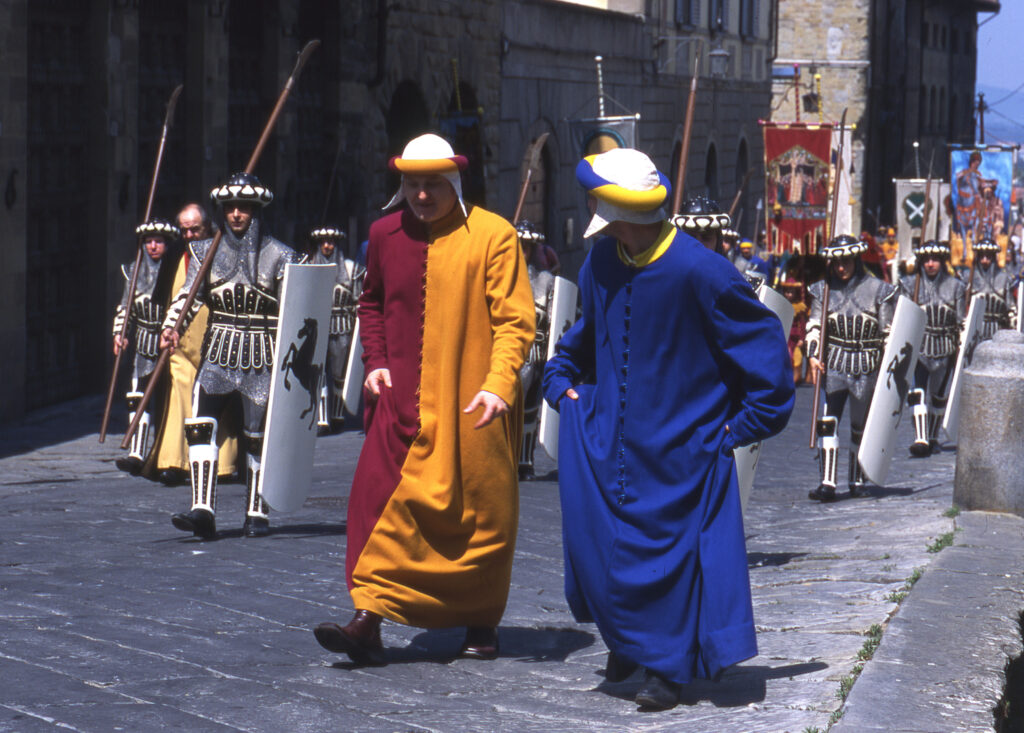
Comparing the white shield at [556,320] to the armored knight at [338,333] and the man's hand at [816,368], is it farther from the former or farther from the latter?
the armored knight at [338,333]

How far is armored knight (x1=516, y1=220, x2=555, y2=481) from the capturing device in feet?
36.1

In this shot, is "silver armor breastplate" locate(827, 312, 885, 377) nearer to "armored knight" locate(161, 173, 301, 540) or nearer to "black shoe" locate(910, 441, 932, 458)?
"black shoe" locate(910, 441, 932, 458)

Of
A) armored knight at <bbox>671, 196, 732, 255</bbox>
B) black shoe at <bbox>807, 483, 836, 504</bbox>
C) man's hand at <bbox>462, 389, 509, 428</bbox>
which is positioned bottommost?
black shoe at <bbox>807, 483, 836, 504</bbox>

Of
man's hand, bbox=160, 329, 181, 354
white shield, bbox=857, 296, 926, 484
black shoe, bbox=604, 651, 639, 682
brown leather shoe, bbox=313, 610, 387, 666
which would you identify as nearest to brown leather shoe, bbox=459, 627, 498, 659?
brown leather shoe, bbox=313, 610, 387, 666

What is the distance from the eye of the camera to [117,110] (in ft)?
45.2

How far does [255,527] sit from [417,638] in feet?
6.88

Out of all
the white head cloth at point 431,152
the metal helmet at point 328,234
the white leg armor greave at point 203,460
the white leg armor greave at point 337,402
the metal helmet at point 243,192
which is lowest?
the white leg armor greave at point 337,402

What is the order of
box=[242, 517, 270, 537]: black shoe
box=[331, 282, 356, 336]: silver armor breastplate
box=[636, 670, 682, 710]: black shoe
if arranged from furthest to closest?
box=[331, 282, 356, 336]: silver armor breastplate < box=[242, 517, 270, 537]: black shoe < box=[636, 670, 682, 710]: black shoe

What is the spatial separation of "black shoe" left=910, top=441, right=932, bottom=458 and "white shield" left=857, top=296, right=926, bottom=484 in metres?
3.43

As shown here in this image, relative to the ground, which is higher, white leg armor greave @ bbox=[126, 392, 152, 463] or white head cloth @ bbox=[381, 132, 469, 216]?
white head cloth @ bbox=[381, 132, 469, 216]

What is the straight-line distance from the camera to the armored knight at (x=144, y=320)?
10547 millimetres

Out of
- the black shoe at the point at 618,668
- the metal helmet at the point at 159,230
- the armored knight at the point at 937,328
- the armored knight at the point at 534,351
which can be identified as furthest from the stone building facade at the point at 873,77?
the black shoe at the point at 618,668

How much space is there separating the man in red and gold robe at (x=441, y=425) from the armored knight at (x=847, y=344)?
5.52 m

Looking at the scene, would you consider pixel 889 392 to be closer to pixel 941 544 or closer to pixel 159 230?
pixel 941 544
